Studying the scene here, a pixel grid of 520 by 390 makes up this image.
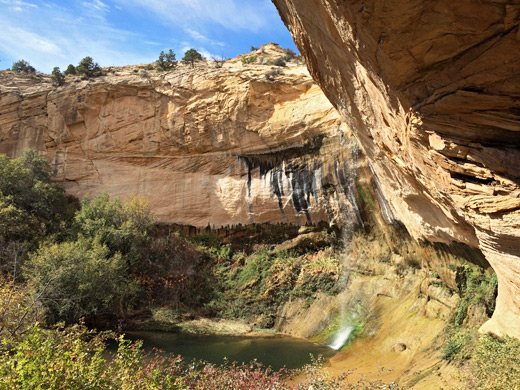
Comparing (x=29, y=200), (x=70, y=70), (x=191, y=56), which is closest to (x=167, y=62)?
(x=191, y=56)

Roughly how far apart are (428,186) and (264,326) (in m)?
11.7

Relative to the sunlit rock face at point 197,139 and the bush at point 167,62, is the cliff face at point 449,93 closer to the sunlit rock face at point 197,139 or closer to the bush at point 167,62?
the sunlit rock face at point 197,139

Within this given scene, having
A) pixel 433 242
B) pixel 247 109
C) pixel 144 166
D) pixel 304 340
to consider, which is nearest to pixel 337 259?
pixel 304 340

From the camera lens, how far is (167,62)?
2727 centimetres

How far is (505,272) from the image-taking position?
21.0 ft

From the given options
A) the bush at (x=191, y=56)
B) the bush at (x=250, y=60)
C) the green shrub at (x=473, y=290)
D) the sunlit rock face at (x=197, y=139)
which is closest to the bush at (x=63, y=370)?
the green shrub at (x=473, y=290)

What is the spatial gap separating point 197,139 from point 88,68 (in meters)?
11.1

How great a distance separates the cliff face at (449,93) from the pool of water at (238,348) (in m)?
6.28

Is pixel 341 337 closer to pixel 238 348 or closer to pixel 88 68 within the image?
pixel 238 348

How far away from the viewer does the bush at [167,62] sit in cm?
2639

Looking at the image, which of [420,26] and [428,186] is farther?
[428,186]

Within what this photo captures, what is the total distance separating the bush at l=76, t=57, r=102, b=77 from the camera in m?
25.6

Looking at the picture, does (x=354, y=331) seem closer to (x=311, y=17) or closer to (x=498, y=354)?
(x=498, y=354)

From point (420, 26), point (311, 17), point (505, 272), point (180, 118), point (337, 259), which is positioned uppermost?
point (180, 118)
